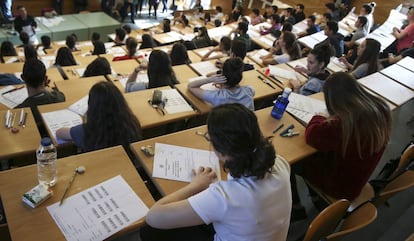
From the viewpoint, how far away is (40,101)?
2479 mm

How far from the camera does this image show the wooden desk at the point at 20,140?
1.90 m

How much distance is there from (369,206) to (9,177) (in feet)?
5.54

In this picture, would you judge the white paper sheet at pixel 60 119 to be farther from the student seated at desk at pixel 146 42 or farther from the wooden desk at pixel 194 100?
the student seated at desk at pixel 146 42

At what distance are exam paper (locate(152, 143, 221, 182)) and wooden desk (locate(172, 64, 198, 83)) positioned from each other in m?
1.43

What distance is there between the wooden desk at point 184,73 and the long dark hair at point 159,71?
244mm

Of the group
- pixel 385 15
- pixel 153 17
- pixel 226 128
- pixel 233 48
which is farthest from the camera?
pixel 153 17

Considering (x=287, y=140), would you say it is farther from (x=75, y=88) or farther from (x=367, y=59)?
(x=367, y=59)

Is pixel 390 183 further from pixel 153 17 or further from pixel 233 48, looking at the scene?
pixel 153 17

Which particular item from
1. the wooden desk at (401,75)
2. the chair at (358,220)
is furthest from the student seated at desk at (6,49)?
the chair at (358,220)

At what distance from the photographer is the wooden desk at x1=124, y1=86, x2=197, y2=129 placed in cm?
236

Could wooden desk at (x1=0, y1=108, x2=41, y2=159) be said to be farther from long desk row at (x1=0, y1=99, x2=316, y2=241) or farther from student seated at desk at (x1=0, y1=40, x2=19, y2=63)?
student seated at desk at (x1=0, y1=40, x2=19, y2=63)

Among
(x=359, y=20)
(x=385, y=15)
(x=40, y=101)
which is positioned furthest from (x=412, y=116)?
(x=385, y=15)

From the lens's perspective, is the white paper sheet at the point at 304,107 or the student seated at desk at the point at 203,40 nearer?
the white paper sheet at the point at 304,107

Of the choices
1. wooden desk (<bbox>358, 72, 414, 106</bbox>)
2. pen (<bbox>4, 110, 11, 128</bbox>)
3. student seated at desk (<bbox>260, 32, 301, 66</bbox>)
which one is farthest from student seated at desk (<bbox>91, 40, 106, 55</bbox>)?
wooden desk (<bbox>358, 72, 414, 106</bbox>)
